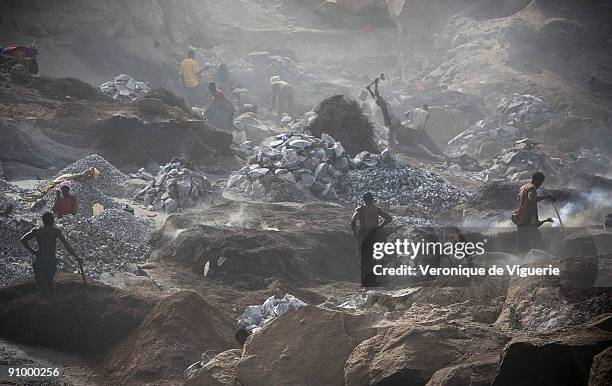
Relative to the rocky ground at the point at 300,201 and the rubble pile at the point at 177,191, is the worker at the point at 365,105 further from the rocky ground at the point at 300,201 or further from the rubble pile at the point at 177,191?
the rubble pile at the point at 177,191

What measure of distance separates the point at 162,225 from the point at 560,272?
700 cm

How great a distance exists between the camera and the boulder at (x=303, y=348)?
17.1 feet

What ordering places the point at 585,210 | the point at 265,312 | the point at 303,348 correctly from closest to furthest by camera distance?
the point at 303,348
the point at 265,312
the point at 585,210

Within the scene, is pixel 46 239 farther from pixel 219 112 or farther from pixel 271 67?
pixel 271 67

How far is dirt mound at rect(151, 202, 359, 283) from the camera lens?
31.0ft

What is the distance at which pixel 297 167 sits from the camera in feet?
A: 43.1

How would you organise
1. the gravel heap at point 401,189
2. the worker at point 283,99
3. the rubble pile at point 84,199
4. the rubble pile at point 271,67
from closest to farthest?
the rubble pile at point 84,199, the gravel heap at point 401,189, the worker at point 283,99, the rubble pile at point 271,67

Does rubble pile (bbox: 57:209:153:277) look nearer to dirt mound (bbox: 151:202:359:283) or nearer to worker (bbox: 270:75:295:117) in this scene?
dirt mound (bbox: 151:202:359:283)

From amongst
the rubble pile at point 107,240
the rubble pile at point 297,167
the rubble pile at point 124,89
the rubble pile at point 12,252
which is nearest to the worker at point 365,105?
the rubble pile at point 297,167

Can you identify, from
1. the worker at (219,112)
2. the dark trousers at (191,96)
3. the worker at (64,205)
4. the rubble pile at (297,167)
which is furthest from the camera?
the dark trousers at (191,96)

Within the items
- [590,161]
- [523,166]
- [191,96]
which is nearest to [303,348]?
[523,166]

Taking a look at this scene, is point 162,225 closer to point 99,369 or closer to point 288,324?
point 99,369

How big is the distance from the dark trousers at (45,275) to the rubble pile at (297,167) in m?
5.82

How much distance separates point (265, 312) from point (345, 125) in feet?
27.8
